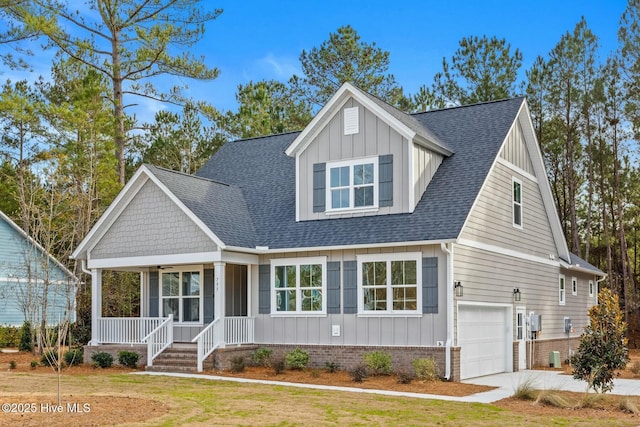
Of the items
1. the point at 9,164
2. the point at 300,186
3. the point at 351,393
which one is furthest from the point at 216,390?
the point at 9,164

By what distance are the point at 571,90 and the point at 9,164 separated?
3052 cm

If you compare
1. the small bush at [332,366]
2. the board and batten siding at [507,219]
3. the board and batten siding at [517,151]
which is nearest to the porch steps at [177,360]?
the small bush at [332,366]

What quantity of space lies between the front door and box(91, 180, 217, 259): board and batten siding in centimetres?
939

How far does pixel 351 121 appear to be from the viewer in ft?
68.5

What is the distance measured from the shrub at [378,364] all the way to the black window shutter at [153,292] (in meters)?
8.01

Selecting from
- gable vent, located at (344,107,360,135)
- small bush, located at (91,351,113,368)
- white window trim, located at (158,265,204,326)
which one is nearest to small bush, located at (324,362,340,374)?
white window trim, located at (158,265,204,326)

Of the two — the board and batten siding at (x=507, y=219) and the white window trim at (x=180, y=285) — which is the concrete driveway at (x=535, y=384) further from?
the white window trim at (x=180, y=285)

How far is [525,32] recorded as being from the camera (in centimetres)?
3378

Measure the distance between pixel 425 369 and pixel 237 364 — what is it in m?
4.99

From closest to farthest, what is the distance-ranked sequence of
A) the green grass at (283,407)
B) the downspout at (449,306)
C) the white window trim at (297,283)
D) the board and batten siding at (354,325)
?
1. the green grass at (283,407)
2. the downspout at (449,306)
3. the board and batten siding at (354,325)
4. the white window trim at (297,283)

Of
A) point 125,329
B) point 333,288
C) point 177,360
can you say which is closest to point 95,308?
point 125,329

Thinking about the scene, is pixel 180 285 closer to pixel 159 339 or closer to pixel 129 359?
pixel 159 339

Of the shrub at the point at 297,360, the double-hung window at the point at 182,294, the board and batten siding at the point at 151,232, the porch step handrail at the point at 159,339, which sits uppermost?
the board and batten siding at the point at 151,232

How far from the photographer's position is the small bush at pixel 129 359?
20.5 m
